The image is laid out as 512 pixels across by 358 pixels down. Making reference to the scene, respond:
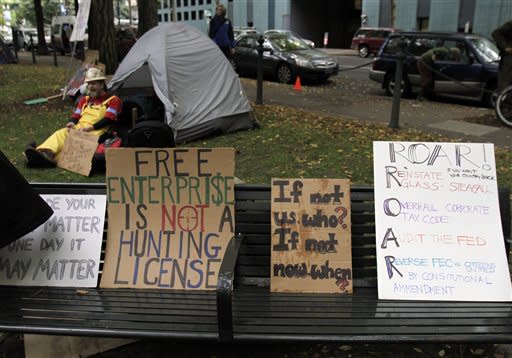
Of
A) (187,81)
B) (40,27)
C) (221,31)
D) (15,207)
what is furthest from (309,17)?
(15,207)

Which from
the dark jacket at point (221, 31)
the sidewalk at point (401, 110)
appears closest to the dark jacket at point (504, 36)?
the sidewalk at point (401, 110)

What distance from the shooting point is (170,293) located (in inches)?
113

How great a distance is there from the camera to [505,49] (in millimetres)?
8352

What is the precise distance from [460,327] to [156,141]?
330cm

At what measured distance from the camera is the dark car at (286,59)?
14.5m

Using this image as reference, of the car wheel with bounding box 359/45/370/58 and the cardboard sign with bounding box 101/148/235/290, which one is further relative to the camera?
the car wheel with bounding box 359/45/370/58

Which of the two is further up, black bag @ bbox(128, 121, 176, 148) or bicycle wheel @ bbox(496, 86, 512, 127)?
black bag @ bbox(128, 121, 176, 148)

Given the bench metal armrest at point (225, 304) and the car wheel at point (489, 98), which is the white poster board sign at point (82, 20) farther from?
the bench metal armrest at point (225, 304)

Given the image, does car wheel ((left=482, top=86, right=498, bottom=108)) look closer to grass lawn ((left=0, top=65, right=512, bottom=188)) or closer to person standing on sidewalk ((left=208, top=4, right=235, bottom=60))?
grass lawn ((left=0, top=65, right=512, bottom=188))

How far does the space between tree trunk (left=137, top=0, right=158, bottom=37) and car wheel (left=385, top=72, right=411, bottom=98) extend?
19.3 feet

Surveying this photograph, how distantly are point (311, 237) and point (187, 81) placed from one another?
5.14 meters

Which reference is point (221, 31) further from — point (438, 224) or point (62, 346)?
point (62, 346)

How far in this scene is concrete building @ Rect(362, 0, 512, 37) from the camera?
29.0 metres

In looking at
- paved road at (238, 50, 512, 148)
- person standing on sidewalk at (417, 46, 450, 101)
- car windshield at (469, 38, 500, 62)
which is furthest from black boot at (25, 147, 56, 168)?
car windshield at (469, 38, 500, 62)
